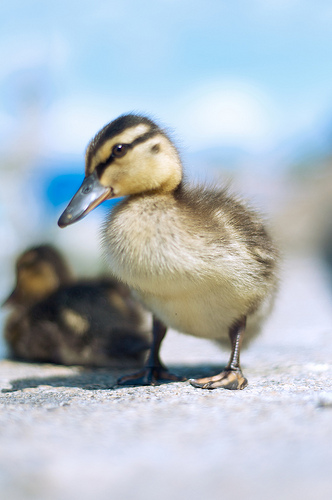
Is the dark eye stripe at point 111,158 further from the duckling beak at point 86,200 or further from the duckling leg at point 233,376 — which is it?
the duckling leg at point 233,376

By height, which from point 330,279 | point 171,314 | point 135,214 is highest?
point 135,214

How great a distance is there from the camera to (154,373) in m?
2.62

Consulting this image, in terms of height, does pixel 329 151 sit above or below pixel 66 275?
above

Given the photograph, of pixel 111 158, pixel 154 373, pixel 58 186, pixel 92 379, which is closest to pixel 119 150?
pixel 111 158

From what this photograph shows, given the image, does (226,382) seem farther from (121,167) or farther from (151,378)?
(121,167)

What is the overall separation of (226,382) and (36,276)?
6.59 ft

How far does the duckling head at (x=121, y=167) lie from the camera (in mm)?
2348

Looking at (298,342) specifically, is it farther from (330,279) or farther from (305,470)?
(330,279)

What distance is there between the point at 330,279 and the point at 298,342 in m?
3.54

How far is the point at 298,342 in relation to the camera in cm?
413

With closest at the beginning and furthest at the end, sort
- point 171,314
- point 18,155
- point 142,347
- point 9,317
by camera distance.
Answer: point 171,314 → point 142,347 → point 9,317 → point 18,155

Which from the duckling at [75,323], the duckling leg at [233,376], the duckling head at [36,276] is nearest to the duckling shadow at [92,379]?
the duckling at [75,323]

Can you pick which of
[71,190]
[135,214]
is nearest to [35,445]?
[135,214]

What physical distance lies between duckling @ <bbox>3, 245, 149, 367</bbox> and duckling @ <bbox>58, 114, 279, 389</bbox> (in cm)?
71
